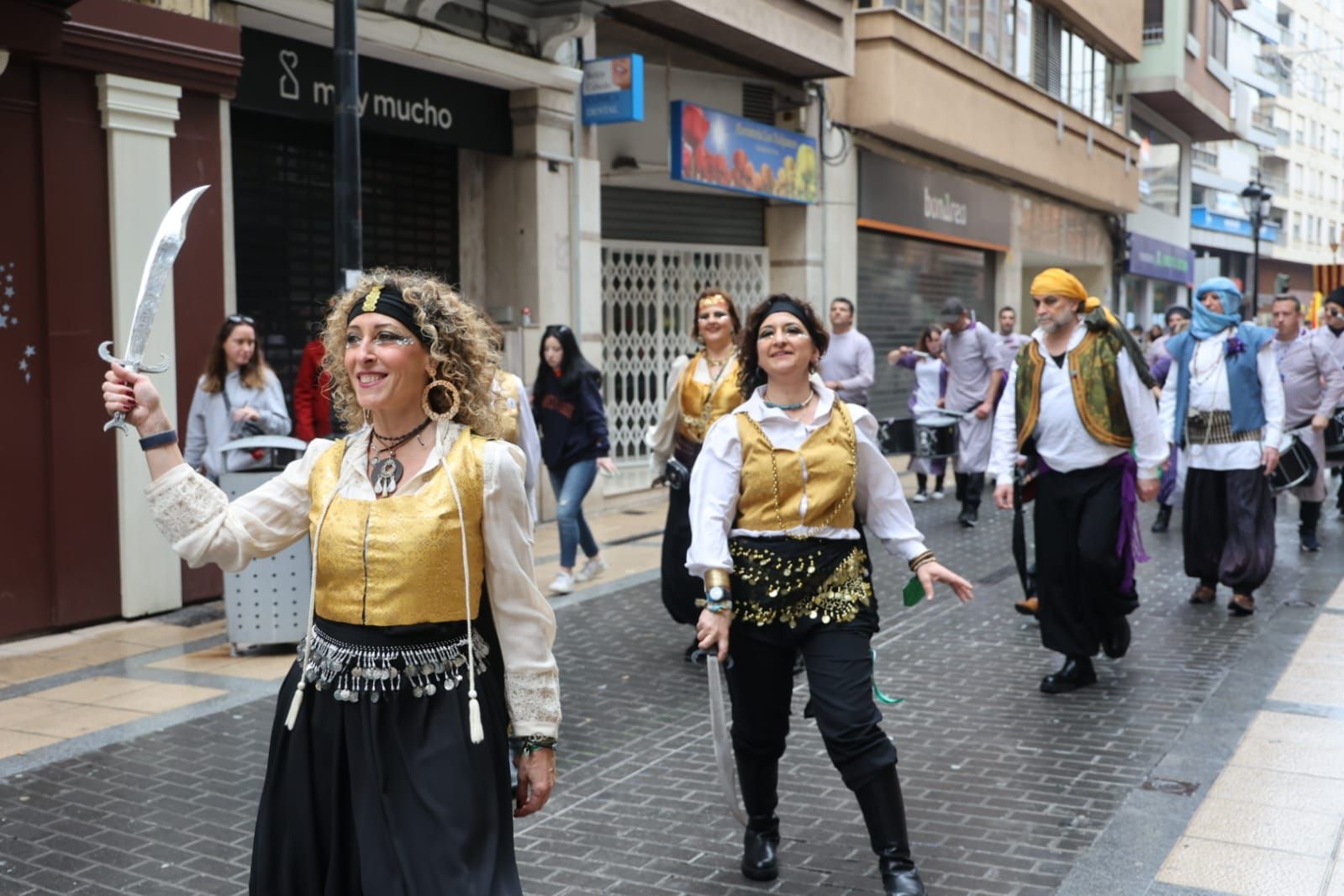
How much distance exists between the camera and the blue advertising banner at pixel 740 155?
1560 cm

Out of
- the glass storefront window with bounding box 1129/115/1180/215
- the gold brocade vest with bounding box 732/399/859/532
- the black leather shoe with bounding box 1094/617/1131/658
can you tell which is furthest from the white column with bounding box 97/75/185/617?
the glass storefront window with bounding box 1129/115/1180/215

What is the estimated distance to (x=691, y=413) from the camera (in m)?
7.47

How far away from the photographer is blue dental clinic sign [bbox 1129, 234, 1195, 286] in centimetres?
3406

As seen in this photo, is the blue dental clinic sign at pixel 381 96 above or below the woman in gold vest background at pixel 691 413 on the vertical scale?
above

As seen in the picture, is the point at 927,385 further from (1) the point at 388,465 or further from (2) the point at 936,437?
(1) the point at 388,465

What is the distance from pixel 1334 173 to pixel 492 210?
7602 cm

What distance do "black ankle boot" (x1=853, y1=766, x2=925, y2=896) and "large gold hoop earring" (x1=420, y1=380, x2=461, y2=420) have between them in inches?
71.1

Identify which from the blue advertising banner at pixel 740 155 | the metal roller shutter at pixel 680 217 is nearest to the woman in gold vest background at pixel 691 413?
the blue advertising banner at pixel 740 155

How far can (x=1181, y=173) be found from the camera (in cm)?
4022

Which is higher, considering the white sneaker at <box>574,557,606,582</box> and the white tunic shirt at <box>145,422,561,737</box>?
the white tunic shirt at <box>145,422,561,737</box>

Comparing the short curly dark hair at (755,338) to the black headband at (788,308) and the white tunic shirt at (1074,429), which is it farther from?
the white tunic shirt at (1074,429)

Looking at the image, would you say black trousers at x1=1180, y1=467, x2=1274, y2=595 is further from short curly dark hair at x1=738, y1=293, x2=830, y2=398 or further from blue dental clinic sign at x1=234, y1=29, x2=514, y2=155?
blue dental clinic sign at x1=234, y1=29, x2=514, y2=155

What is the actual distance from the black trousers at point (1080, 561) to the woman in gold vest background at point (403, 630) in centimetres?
433

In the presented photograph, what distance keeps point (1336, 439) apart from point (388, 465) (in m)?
11.2
